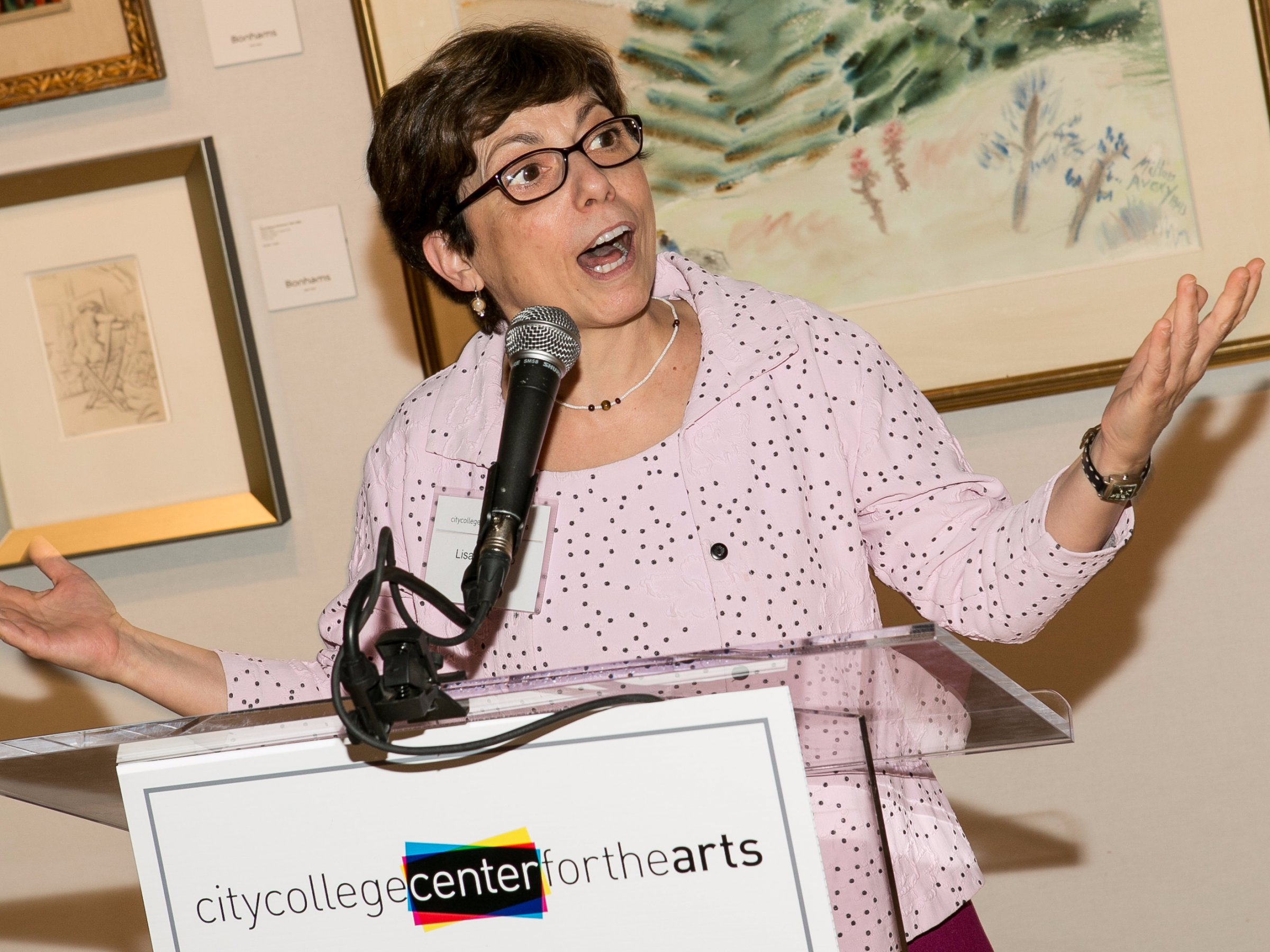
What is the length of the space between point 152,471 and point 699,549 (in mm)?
1642

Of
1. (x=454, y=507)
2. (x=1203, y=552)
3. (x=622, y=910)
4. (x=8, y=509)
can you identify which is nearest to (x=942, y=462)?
(x=454, y=507)

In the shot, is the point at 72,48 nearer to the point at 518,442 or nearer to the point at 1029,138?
the point at 1029,138

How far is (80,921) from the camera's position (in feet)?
9.41

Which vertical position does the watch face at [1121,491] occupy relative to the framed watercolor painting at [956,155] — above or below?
below

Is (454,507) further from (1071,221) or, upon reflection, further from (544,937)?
(1071,221)

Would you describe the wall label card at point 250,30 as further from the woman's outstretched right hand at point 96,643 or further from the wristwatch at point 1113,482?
the wristwatch at point 1113,482

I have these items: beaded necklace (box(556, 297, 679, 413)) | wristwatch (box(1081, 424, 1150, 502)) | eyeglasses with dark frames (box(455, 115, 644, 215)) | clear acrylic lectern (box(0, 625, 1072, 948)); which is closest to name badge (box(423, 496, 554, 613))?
beaded necklace (box(556, 297, 679, 413))

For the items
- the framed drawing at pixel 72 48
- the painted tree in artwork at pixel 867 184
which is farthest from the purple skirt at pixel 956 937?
the framed drawing at pixel 72 48

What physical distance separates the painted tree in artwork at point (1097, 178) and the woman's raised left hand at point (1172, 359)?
1.28 meters

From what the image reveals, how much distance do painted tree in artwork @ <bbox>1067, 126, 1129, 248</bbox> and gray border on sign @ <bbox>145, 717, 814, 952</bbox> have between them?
189 cm

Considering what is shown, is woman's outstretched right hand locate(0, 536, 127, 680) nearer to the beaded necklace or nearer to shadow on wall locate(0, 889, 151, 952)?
the beaded necklace

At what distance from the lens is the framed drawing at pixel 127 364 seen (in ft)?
8.76

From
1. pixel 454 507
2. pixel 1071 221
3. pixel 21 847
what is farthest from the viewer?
pixel 21 847

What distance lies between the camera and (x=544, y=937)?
916 mm
